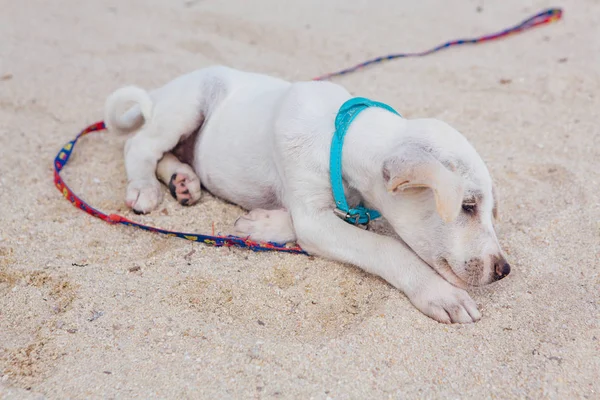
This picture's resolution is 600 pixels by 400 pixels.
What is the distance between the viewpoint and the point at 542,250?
3006mm

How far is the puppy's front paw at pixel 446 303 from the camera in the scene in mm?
2525

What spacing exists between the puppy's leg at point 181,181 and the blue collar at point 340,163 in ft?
3.17

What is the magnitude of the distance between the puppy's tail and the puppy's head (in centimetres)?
176

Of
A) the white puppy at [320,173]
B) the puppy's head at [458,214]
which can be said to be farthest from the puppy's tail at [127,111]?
the puppy's head at [458,214]

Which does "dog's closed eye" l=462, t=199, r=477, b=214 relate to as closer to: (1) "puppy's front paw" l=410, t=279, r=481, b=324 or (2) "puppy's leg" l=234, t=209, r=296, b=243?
(1) "puppy's front paw" l=410, t=279, r=481, b=324

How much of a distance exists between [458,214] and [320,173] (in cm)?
A: 72

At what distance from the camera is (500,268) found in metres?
2.50

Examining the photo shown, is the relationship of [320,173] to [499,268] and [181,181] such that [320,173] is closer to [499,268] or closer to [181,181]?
[499,268]

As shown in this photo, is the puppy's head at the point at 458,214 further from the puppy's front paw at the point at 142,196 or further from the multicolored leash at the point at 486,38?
the multicolored leash at the point at 486,38

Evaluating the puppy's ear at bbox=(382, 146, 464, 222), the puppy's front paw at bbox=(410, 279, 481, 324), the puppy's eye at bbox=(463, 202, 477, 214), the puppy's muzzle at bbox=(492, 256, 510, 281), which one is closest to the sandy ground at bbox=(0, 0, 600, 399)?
the puppy's front paw at bbox=(410, 279, 481, 324)

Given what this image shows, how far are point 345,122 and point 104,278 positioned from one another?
1295 millimetres

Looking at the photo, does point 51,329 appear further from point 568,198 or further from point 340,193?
point 568,198

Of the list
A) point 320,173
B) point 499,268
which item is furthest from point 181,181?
point 499,268

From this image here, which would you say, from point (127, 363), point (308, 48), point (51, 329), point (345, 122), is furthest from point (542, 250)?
point (308, 48)
